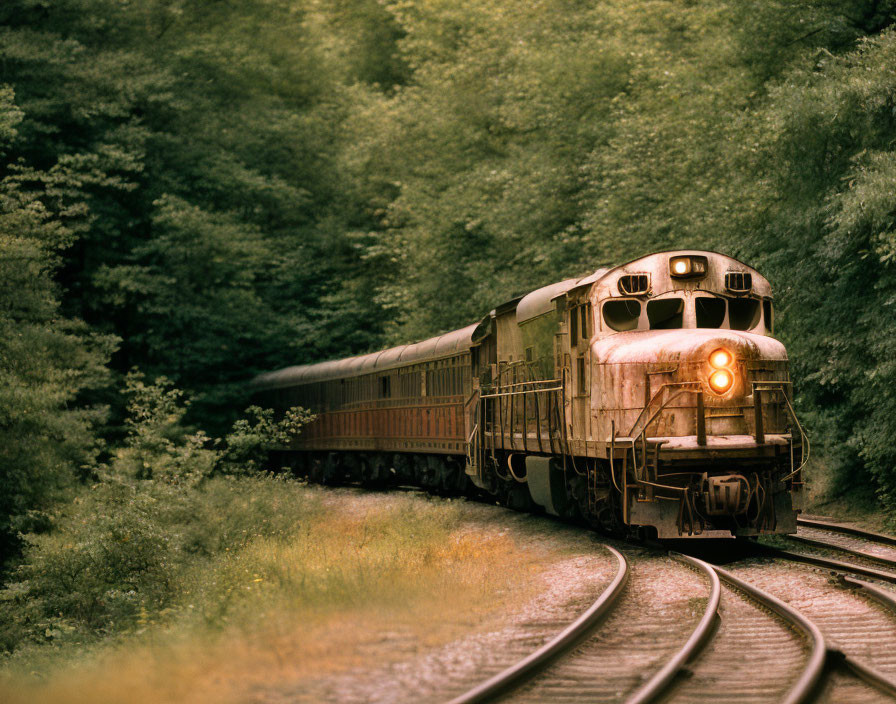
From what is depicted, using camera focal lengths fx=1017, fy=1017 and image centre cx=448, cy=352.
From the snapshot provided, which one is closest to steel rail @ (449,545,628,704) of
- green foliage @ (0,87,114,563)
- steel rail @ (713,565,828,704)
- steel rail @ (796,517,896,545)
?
steel rail @ (713,565,828,704)

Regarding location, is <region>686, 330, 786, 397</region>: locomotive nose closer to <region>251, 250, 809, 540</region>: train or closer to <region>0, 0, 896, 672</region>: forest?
<region>251, 250, 809, 540</region>: train

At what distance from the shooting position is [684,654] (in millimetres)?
7293

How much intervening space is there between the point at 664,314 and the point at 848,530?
4.84 meters

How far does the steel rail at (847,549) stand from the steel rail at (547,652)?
3.55 metres

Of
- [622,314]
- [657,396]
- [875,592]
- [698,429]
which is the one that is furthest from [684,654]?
[622,314]

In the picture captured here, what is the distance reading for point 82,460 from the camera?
23.4 m

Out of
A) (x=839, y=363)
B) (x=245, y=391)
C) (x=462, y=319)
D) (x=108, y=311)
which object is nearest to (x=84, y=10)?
(x=108, y=311)

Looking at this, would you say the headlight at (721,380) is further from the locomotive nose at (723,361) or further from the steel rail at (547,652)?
the steel rail at (547,652)

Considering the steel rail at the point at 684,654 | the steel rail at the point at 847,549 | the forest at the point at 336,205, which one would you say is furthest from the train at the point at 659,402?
the forest at the point at 336,205

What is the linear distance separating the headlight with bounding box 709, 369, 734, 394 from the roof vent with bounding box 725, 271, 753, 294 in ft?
5.20

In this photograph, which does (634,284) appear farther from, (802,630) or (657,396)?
(802,630)

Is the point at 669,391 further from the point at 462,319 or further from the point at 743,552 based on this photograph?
the point at 462,319

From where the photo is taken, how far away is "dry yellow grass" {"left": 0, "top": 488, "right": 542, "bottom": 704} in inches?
277

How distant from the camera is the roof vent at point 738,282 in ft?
43.2
